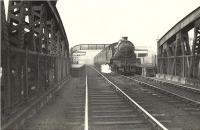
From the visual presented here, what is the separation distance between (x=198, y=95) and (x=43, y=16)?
27.1 feet

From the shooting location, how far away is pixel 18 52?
8.90m

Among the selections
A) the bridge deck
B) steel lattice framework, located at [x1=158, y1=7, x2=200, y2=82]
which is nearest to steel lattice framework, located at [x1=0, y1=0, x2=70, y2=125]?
the bridge deck

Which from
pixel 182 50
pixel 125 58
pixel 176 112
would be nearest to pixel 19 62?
pixel 176 112

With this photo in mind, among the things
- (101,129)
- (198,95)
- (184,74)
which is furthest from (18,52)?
(184,74)

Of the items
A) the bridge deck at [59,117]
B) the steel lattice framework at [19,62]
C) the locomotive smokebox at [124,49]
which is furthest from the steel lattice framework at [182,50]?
the steel lattice framework at [19,62]

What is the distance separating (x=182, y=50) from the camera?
2361 cm

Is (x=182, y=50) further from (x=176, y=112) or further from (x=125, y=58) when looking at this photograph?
(x=125, y=58)

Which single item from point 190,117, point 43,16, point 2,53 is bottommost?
point 190,117

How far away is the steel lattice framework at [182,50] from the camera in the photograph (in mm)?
21250

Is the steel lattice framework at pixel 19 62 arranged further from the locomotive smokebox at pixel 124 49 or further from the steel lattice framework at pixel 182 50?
the locomotive smokebox at pixel 124 49

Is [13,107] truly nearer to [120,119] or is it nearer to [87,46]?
[120,119]

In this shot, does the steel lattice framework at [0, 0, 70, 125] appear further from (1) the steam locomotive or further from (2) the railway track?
(1) the steam locomotive

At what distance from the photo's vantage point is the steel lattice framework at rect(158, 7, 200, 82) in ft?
69.7

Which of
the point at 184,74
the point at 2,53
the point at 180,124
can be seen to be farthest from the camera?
the point at 184,74
